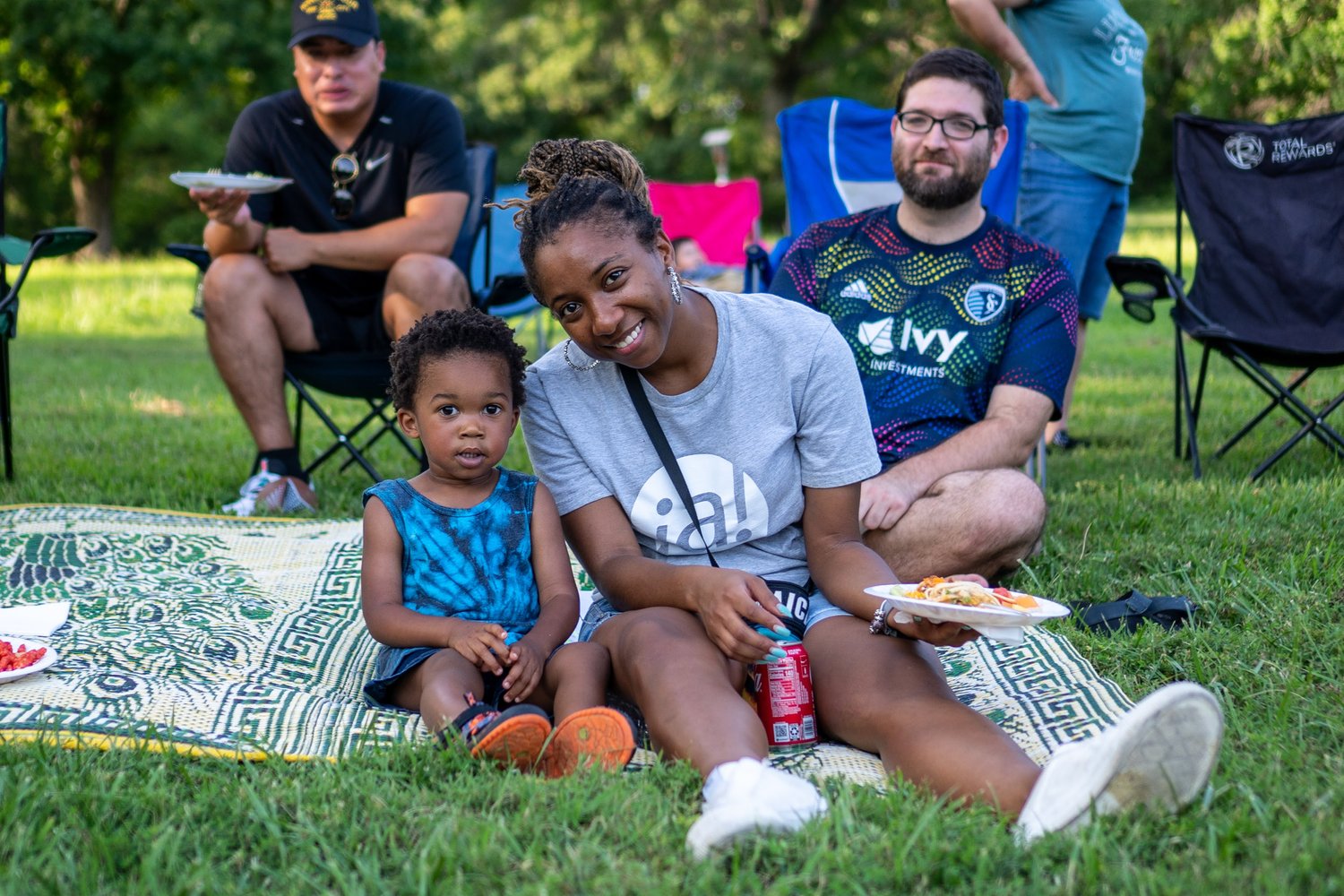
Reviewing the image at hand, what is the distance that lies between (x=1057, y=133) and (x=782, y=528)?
2965 millimetres

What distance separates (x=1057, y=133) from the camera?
199 inches

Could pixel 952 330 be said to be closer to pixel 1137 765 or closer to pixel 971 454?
pixel 971 454

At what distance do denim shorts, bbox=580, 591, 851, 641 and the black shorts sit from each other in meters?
2.17

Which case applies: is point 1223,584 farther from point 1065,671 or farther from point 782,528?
point 782,528

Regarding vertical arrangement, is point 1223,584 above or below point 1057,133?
below

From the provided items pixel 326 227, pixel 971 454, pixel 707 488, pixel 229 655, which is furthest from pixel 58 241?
pixel 971 454

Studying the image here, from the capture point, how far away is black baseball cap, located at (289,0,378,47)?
4.64m

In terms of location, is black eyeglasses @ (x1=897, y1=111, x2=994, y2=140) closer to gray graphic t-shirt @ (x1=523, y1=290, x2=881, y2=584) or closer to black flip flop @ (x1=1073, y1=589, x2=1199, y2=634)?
gray graphic t-shirt @ (x1=523, y1=290, x2=881, y2=584)

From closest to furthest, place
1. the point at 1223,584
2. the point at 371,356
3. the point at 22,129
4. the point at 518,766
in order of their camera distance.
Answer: the point at 518,766
the point at 1223,584
the point at 371,356
the point at 22,129

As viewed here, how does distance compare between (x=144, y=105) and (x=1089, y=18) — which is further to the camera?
(x=144, y=105)

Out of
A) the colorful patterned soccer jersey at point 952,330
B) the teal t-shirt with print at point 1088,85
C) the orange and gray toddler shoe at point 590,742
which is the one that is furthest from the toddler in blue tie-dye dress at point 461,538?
the teal t-shirt with print at point 1088,85

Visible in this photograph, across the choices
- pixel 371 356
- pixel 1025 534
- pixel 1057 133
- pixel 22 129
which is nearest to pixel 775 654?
pixel 1025 534

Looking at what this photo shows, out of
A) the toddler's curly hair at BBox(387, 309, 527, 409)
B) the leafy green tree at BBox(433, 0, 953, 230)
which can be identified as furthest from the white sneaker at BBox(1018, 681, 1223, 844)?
the leafy green tree at BBox(433, 0, 953, 230)

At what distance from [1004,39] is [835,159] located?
755 millimetres
